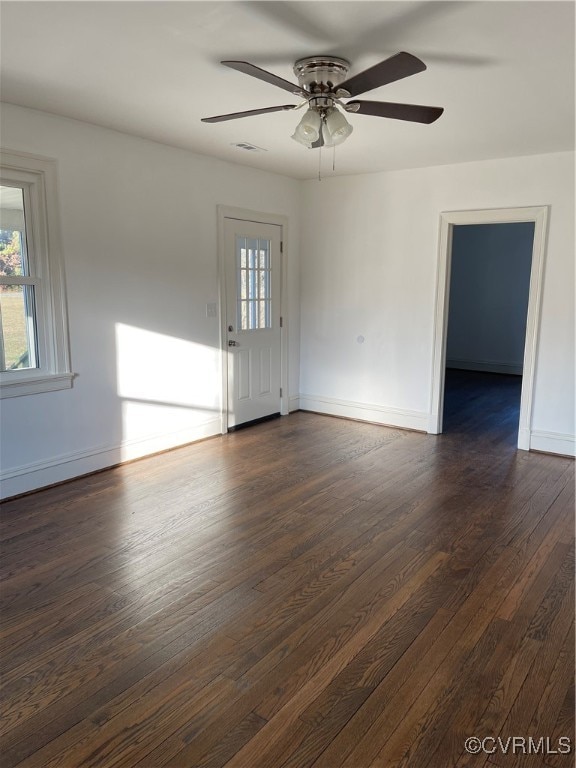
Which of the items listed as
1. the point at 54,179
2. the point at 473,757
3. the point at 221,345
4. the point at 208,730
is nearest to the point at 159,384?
the point at 221,345

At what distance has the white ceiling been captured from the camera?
2277 mm

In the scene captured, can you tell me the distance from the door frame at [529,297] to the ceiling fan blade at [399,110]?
237 cm

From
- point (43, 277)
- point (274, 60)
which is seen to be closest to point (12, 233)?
point (43, 277)

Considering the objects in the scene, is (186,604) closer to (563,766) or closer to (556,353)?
(563,766)

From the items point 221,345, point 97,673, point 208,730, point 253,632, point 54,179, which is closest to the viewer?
point 208,730

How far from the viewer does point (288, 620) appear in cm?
252

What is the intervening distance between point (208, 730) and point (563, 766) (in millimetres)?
1171

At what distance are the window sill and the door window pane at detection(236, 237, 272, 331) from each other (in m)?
1.99

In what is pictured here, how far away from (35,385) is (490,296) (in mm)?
7303

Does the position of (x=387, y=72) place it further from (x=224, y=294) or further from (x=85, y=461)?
(x=85, y=461)

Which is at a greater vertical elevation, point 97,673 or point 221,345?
point 221,345

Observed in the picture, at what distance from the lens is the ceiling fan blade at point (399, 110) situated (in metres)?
2.65

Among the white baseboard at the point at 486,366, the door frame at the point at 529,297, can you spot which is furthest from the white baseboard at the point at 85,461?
the white baseboard at the point at 486,366

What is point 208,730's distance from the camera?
191 cm
